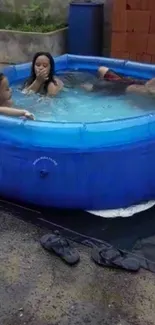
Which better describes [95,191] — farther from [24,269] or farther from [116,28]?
[116,28]

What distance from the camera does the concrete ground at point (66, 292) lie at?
234 centimetres

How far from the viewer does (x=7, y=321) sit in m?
2.30

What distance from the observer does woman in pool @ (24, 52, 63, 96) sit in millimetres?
4667

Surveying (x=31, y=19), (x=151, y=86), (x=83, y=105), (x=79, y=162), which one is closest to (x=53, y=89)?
(x=83, y=105)

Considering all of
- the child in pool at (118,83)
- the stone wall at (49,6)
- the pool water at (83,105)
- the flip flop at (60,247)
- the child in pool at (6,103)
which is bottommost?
the flip flop at (60,247)

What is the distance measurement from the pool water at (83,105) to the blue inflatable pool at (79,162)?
4.19ft

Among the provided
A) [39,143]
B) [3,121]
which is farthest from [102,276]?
[3,121]

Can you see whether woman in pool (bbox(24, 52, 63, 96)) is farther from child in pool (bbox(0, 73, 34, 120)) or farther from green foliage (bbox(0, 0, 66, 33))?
green foliage (bbox(0, 0, 66, 33))

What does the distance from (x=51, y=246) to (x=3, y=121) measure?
1080 mm

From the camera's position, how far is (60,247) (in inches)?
114

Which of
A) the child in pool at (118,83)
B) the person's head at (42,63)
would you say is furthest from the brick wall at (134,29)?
the person's head at (42,63)

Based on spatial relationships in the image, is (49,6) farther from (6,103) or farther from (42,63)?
(6,103)

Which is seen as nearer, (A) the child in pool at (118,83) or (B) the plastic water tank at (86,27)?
(A) the child in pool at (118,83)

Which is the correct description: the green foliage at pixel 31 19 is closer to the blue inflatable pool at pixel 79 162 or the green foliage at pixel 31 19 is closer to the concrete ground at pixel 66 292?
the blue inflatable pool at pixel 79 162
